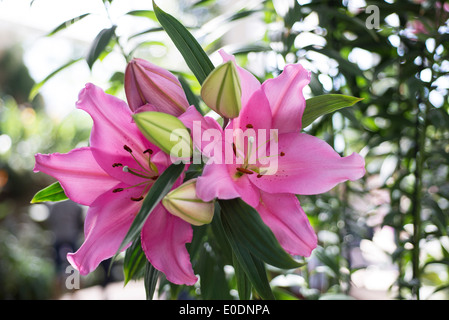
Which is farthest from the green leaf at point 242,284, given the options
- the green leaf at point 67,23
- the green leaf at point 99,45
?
the green leaf at point 67,23

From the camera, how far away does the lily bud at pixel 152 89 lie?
0.31 metres

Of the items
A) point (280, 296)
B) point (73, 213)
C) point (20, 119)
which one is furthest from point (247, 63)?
point (20, 119)

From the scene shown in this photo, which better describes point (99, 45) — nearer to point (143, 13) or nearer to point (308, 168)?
point (143, 13)

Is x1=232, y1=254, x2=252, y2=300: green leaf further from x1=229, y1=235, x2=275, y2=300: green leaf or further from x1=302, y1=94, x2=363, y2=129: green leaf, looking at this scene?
x1=302, y1=94, x2=363, y2=129: green leaf

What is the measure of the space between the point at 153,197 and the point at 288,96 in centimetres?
13

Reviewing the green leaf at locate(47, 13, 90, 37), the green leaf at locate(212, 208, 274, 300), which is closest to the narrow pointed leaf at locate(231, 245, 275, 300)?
the green leaf at locate(212, 208, 274, 300)

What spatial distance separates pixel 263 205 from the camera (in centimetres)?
30

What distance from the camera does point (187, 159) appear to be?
282 millimetres

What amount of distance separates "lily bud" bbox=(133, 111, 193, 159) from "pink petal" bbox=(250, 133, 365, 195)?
0.21ft

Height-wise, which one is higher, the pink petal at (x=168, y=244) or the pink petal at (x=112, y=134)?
the pink petal at (x=112, y=134)

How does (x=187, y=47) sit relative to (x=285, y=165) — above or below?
above

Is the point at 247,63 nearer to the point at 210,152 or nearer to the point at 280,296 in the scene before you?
the point at 280,296

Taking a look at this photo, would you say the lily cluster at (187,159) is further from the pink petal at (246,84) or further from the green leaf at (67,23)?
the green leaf at (67,23)

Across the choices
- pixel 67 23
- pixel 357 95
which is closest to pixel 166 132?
pixel 67 23
